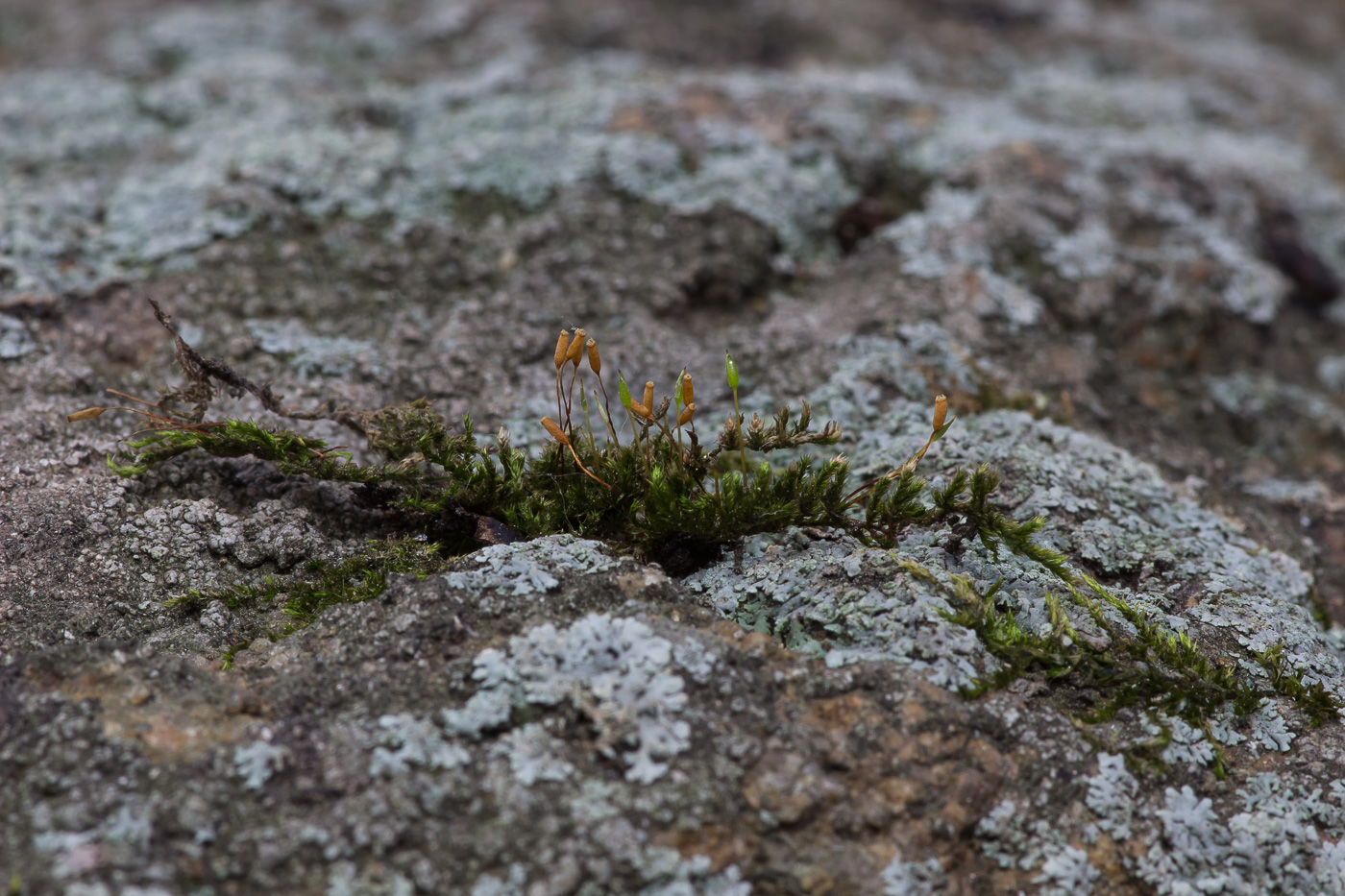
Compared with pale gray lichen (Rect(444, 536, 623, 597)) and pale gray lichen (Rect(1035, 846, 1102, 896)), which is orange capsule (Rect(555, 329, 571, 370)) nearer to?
pale gray lichen (Rect(444, 536, 623, 597))

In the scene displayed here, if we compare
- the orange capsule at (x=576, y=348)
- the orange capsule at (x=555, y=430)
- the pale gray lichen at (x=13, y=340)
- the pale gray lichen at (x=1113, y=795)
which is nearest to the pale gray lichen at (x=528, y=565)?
the orange capsule at (x=555, y=430)

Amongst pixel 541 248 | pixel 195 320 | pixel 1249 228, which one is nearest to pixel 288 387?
pixel 195 320

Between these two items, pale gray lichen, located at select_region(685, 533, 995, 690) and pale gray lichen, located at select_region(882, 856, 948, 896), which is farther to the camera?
pale gray lichen, located at select_region(685, 533, 995, 690)

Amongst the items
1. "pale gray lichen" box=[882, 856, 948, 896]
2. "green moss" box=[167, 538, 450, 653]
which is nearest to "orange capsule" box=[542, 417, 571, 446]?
"green moss" box=[167, 538, 450, 653]

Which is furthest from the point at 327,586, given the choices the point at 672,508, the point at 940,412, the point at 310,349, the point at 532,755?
the point at 940,412

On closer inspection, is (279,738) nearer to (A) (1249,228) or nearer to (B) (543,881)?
(B) (543,881)

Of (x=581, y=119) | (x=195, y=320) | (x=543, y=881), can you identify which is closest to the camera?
(x=543, y=881)
